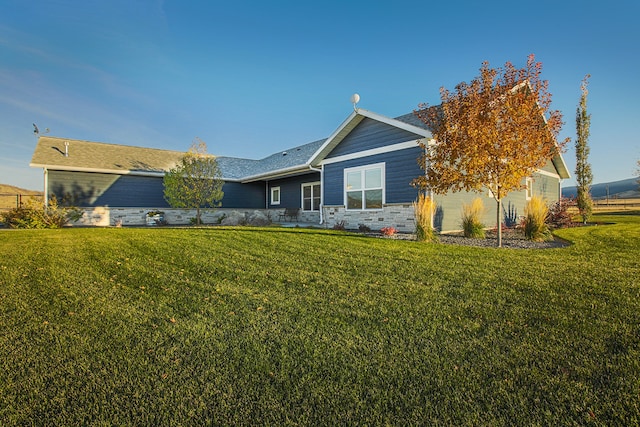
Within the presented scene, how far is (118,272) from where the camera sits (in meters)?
4.68

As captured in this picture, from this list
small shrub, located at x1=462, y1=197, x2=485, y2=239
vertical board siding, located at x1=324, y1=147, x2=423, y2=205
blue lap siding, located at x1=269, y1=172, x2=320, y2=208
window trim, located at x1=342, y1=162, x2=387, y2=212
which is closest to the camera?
small shrub, located at x1=462, y1=197, x2=485, y2=239

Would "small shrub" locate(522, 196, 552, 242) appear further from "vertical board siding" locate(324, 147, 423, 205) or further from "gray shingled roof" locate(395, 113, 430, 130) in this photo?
"gray shingled roof" locate(395, 113, 430, 130)

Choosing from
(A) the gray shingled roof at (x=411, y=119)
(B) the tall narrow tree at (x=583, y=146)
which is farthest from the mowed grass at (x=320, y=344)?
(B) the tall narrow tree at (x=583, y=146)

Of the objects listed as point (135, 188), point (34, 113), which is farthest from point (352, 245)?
point (34, 113)

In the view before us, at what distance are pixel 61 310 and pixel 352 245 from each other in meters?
5.20

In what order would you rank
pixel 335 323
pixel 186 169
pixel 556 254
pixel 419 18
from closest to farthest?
pixel 335 323, pixel 556 254, pixel 419 18, pixel 186 169

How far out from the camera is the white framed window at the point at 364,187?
36.0 feet

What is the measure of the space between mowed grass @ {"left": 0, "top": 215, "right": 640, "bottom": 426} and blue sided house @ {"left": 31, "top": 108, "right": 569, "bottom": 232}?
18.6ft

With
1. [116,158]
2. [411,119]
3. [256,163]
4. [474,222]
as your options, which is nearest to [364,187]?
[411,119]

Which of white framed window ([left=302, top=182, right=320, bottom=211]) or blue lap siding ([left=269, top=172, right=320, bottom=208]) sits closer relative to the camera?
white framed window ([left=302, top=182, right=320, bottom=211])

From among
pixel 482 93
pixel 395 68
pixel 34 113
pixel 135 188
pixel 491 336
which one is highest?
pixel 395 68

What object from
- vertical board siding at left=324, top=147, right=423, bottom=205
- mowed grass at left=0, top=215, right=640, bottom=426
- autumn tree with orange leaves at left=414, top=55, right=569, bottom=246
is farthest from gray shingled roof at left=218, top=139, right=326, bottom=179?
mowed grass at left=0, top=215, right=640, bottom=426

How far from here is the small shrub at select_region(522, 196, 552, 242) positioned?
26.3 feet

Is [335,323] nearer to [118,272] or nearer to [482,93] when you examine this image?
[118,272]
